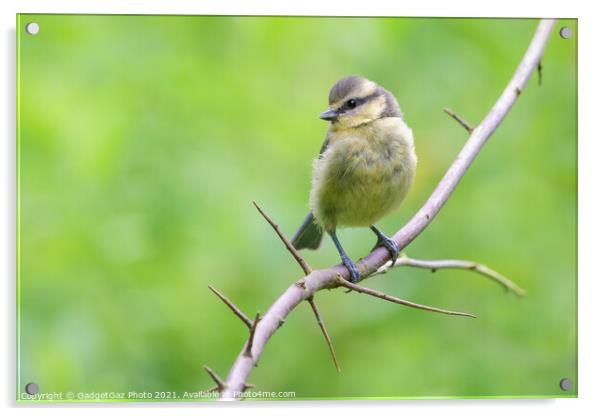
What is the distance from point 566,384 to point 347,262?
902 mm

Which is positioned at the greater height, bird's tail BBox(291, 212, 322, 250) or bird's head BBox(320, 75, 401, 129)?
bird's head BBox(320, 75, 401, 129)

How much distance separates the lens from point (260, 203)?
249cm

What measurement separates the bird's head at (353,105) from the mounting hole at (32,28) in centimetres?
96

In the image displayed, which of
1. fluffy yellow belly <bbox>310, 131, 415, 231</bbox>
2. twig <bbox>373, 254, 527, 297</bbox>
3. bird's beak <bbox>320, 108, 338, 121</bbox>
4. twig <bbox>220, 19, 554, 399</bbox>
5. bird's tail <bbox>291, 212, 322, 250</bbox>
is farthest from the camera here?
bird's tail <bbox>291, 212, 322, 250</bbox>

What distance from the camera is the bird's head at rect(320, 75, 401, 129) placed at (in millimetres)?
2367

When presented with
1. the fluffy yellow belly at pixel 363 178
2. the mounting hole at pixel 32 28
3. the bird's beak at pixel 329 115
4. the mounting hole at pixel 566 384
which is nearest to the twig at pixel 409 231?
the fluffy yellow belly at pixel 363 178

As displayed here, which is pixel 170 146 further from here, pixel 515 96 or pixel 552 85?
pixel 552 85

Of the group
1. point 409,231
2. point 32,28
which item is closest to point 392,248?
point 409,231

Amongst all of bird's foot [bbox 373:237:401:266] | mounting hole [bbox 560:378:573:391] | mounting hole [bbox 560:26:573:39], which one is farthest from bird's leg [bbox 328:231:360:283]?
mounting hole [bbox 560:26:573:39]

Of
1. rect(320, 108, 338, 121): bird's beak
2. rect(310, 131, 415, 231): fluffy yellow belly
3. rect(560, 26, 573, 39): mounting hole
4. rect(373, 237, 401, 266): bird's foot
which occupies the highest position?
rect(560, 26, 573, 39): mounting hole

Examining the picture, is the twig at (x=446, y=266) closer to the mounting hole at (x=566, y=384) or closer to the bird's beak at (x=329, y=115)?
the mounting hole at (x=566, y=384)

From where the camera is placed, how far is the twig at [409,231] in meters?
1.24

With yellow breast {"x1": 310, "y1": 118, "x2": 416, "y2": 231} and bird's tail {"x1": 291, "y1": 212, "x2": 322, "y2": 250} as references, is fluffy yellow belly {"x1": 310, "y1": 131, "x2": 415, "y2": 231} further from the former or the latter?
bird's tail {"x1": 291, "y1": 212, "x2": 322, "y2": 250}

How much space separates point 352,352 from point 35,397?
104 cm
